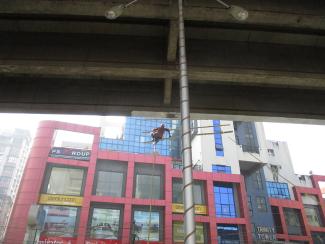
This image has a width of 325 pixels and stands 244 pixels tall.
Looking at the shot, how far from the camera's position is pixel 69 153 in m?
37.3

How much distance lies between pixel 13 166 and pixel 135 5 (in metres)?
126

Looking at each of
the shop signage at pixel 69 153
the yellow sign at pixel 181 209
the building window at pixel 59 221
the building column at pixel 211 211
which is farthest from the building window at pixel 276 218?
the building window at pixel 59 221

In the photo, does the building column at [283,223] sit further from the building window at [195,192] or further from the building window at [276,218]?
the building window at [195,192]

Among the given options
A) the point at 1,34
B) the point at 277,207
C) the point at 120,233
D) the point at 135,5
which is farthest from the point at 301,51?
the point at 277,207

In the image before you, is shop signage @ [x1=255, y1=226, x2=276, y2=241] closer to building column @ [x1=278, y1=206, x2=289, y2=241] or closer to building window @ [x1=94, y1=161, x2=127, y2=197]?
building column @ [x1=278, y1=206, x2=289, y2=241]

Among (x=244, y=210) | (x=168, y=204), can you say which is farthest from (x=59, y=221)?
(x=244, y=210)

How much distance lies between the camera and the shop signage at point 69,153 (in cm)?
3697

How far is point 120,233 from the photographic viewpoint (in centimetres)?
3359

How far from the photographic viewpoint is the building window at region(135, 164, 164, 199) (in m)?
36.8

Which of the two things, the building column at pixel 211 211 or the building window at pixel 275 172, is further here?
the building window at pixel 275 172

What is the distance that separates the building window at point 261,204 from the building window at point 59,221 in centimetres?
2478

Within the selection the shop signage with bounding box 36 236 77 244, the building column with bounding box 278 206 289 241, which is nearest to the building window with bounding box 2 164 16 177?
the shop signage with bounding box 36 236 77 244

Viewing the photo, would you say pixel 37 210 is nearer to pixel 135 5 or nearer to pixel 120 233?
pixel 120 233

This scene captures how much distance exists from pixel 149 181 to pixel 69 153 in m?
10.5
